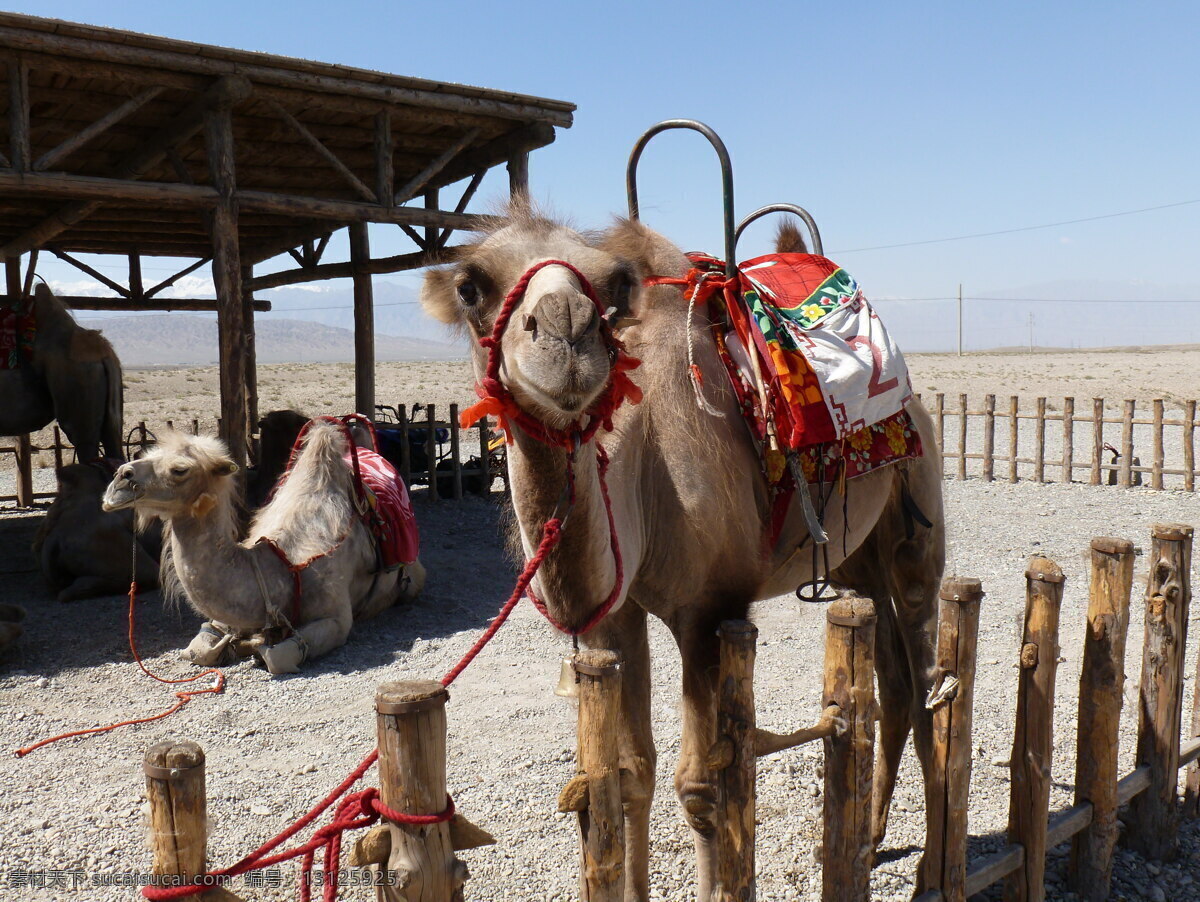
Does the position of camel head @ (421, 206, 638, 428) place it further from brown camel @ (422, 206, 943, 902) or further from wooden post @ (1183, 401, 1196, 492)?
wooden post @ (1183, 401, 1196, 492)

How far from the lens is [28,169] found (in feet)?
19.8

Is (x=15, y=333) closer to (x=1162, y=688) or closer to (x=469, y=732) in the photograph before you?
(x=469, y=732)

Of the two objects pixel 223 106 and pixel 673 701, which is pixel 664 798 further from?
pixel 223 106

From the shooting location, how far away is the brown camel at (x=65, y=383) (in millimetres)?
8781

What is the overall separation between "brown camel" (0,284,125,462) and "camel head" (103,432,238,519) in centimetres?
413

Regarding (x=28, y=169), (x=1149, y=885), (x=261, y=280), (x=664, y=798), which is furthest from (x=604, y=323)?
(x=261, y=280)

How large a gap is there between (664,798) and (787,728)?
934 mm

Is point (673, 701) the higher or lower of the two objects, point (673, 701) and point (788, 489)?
the lower

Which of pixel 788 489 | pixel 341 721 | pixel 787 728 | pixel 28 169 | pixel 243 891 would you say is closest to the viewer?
pixel 788 489

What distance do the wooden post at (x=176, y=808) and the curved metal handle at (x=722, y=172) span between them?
163 centimetres

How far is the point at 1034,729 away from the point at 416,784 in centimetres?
205

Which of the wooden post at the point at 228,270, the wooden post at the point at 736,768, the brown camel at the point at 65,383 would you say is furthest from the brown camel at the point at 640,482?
the brown camel at the point at 65,383

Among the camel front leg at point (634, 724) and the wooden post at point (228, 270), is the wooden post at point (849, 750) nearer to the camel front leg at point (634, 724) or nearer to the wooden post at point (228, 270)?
the camel front leg at point (634, 724)

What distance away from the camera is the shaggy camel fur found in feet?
17.0
